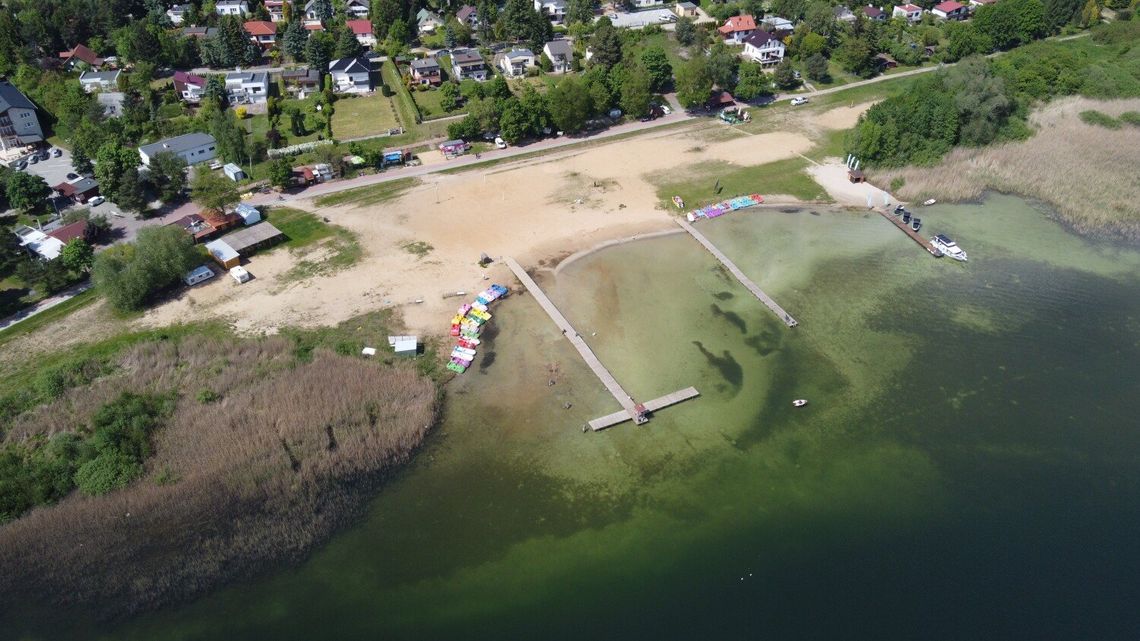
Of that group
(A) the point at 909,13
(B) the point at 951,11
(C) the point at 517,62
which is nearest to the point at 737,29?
(A) the point at 909,13

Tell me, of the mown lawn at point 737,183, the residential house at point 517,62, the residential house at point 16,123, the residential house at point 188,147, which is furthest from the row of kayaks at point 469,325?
the residential house at point 16,123

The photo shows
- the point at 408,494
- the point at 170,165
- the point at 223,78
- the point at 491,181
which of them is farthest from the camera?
the point at 223,78

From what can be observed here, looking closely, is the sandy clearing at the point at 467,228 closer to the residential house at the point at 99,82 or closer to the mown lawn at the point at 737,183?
the mown lawn at the point at 737,183

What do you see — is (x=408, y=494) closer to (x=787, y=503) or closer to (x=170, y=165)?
(x=787, y=503)

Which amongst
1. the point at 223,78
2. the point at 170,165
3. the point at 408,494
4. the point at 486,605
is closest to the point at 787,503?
the point at 486,605

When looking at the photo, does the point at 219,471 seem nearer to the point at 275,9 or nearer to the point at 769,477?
the point at 769,477

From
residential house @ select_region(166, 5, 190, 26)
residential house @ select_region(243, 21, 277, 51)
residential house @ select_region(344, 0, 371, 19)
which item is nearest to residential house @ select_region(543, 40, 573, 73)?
residential house @ select_region(344, 0, 371, 19)

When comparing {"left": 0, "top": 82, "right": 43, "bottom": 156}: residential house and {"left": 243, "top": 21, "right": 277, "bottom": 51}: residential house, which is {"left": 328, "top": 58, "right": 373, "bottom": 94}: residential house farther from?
{"left": 0, "top": 82, "right": 43, "bottom": 156}: residential house
